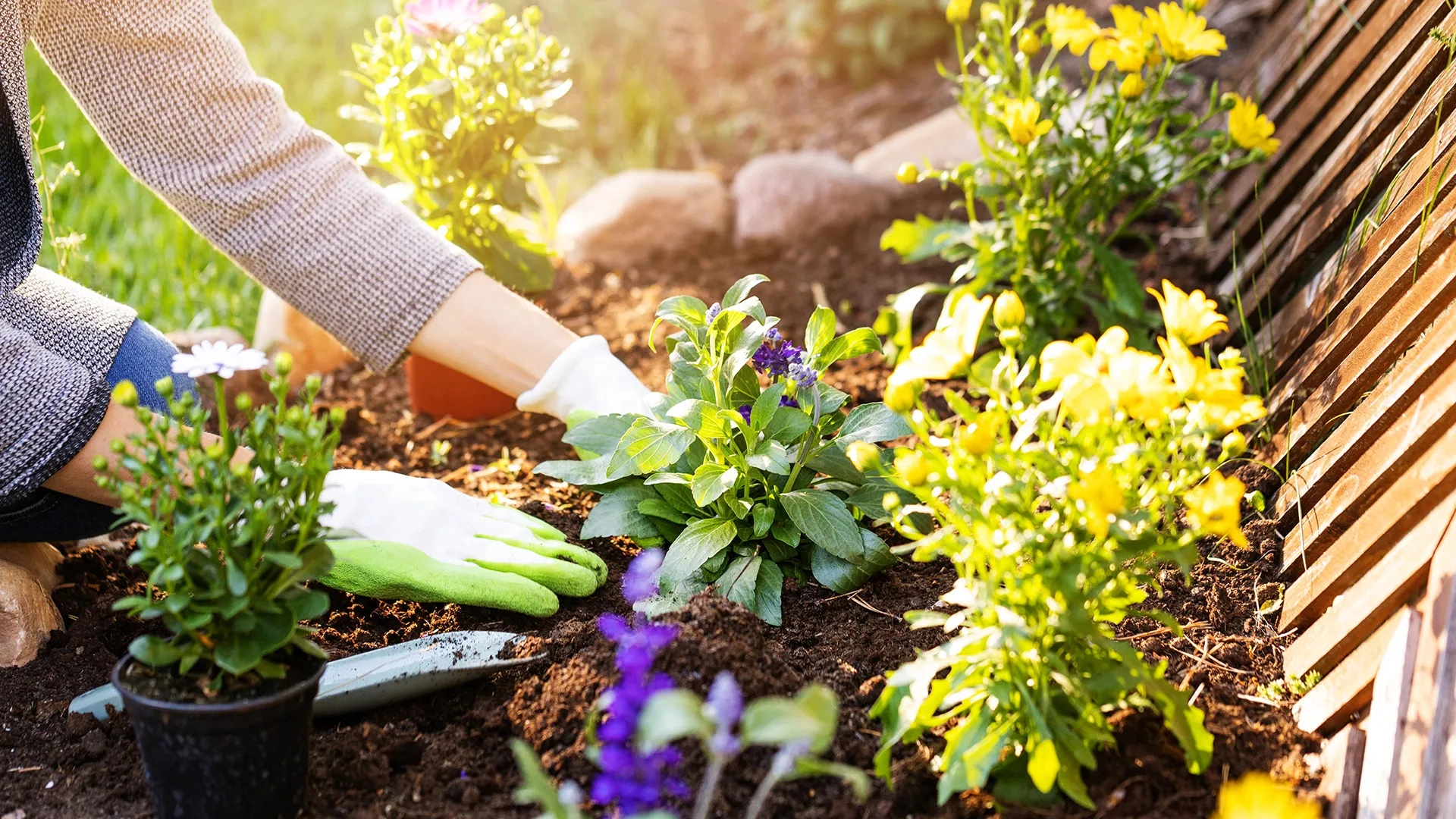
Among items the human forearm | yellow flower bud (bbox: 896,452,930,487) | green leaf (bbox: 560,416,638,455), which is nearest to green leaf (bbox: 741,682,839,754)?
yellow flower bud (bbox: 896,452,930,487)

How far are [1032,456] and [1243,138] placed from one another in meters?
1.05

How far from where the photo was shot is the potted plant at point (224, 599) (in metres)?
1.04

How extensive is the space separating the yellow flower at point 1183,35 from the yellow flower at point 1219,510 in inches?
38.6

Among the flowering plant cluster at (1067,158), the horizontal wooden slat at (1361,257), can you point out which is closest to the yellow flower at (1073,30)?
the flowering plant cluster at (1067,158)

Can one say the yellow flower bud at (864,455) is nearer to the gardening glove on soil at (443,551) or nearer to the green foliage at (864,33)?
the gardening glove on soil at (443,551)

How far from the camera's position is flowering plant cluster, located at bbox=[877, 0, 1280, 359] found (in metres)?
1.79

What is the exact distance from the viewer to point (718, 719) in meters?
0.86

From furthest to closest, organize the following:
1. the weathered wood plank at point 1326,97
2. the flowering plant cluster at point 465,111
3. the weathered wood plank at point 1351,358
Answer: the flowering plant cluster at point 465,111, the weathered wood plank at point 1326,97, the weathered wood plank at point 1351,358

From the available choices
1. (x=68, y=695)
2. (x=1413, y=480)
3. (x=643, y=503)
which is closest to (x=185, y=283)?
(x=68, y=695)

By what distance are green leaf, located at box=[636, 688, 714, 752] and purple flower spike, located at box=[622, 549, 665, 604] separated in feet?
1.98

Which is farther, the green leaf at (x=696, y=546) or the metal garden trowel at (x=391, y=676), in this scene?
the green leaf at (x=696, y=546)

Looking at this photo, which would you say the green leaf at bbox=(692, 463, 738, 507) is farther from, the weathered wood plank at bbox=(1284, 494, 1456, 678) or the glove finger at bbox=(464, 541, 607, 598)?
the weathered wood plank at bbox=(1284, 494, 1456, 678)

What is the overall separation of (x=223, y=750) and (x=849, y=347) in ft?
2.83

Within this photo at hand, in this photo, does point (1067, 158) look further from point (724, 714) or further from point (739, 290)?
point (724, 714)
